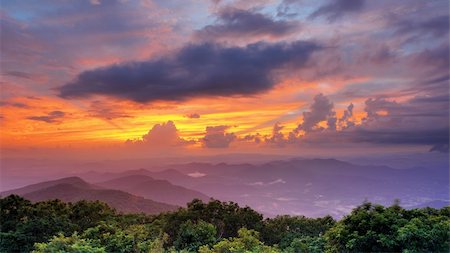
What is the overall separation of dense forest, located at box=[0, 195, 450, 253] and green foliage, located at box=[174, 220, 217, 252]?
5 centimetres

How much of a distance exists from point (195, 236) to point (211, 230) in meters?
0.83

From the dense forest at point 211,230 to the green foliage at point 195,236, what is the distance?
47 mm

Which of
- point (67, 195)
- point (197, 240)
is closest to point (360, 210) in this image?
point (197, 240)

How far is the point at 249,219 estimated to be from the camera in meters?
22.1

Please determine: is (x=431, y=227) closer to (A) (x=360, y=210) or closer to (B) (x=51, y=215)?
(A) (x=360, y=210)

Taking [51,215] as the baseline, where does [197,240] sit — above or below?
below

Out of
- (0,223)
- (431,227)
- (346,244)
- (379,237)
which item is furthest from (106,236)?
(431,227)

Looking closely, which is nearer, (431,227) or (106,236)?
(431,227)

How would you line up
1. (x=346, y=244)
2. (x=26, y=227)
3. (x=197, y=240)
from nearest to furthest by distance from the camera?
(x=346, y=244) → (x=197, y=240) → (x=26, y=227)

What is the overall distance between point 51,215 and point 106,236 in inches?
233

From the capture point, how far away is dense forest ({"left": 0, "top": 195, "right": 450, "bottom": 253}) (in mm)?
13891

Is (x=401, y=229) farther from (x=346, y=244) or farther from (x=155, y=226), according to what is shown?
(x=155, y=226)

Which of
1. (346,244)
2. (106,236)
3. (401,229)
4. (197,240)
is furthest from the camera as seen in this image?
(197,240)

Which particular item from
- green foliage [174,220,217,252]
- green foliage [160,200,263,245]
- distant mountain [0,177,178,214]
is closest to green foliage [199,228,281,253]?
green foliage [174,220,217,252]
